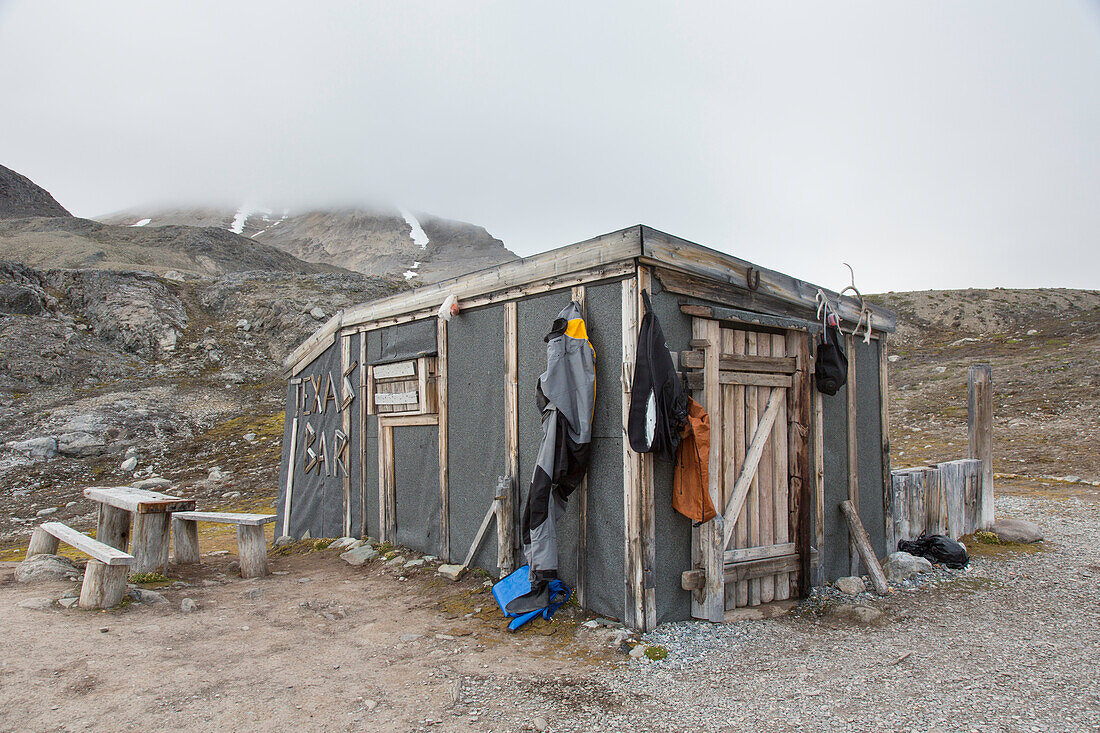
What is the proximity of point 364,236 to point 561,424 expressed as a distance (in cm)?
11107

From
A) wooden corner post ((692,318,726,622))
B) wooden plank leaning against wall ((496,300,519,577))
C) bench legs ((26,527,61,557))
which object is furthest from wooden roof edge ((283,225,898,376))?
bench legs ((26,527,61,557))

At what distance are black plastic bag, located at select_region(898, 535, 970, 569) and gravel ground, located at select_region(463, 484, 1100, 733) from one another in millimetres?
1009

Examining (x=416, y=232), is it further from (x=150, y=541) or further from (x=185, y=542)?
(x=150, y=541)

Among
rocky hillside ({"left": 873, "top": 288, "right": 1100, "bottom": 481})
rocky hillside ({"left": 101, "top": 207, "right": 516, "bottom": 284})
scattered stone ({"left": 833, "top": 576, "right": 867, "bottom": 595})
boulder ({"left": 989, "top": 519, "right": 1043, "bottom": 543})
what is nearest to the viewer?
scattered stone ({"left": 833, "top": 576, "right": 867, "bottom": 595})

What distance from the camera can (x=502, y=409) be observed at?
19.7 ft

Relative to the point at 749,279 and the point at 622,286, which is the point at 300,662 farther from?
the point at 749,279

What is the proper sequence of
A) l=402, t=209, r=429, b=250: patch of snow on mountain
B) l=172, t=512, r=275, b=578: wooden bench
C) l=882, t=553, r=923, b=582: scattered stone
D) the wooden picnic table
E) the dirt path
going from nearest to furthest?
the dirt path < the wooden picnic table < l=882, t=553, r=923, b=582: scattered stone < l=172, t=512, r=275, b=578: wooden bench < l=402, t=209, r=429, b=250: patch of snow on mountain

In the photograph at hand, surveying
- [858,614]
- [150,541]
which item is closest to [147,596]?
[150,541]

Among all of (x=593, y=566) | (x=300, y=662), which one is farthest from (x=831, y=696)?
(x=300, y=662)

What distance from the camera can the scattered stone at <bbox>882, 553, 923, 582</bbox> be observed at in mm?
6484

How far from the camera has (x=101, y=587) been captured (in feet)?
16.7

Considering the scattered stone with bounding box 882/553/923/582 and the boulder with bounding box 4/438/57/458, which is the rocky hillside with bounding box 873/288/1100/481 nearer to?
the scattered stone with bounding box 882/553/923/582

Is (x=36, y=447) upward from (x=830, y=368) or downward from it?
downward

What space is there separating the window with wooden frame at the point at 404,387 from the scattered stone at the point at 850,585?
14.1 feet
